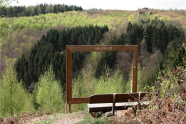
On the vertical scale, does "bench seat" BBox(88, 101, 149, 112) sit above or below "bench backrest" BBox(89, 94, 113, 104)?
below

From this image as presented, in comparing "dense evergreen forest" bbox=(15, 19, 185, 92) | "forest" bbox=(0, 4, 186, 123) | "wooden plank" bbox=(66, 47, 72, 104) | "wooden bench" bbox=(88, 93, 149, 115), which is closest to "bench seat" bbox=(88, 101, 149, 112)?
"wooden bench" bbox=(88, 93, 149, 115)

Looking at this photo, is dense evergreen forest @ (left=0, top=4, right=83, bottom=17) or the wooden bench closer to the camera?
the wooden bench

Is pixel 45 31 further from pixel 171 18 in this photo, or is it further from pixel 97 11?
pixel 171 18

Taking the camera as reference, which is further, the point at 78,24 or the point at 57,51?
the point at 78,24

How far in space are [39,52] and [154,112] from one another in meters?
31.2

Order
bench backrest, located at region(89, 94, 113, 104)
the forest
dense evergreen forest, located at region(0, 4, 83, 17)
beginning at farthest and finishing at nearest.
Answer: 1. dense evergreen forest, located at region(0, 4, 83, 17)
2. the forest
3. bench backrest, located at region(89, 94, 113, 104)

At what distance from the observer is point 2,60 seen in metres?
29.2

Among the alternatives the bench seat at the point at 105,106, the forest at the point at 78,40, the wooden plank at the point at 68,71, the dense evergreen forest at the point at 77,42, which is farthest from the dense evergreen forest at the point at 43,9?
the bench seat at the point at 105,106

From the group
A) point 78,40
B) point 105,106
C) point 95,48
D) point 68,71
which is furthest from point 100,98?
point 78,40

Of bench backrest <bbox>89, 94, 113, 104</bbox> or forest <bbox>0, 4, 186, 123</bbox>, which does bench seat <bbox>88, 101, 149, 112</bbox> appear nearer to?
bench backrest <bbox>89, 94, 113, 104</bbox>

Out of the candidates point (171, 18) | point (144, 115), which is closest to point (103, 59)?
point (171, 18)

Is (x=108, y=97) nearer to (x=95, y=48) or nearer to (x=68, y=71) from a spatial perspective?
(x=68, y=71)

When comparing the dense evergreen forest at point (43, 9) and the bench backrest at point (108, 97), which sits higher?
the dense evergreen forest at point (43, 9)

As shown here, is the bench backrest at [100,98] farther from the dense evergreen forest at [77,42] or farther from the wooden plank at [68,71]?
the dense evergreen forest at [77,42]
